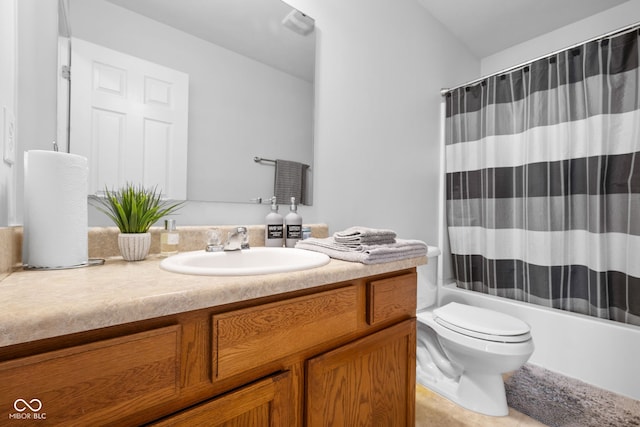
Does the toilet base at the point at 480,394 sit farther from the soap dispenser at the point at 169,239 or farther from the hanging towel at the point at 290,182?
the soap dispenser at the point at 169,239

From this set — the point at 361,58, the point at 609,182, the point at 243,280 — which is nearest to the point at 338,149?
the point at 361,58

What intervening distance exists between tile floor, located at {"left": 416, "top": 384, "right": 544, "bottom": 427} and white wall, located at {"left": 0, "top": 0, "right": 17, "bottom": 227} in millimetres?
1631

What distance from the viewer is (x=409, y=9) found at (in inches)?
74.7

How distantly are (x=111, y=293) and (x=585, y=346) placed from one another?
2.26m

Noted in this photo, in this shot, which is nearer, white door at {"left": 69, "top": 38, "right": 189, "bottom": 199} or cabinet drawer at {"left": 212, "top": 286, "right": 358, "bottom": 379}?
cabinet drawer at {"left": 212, "top": 286, "right": 358, "bottom": 379}

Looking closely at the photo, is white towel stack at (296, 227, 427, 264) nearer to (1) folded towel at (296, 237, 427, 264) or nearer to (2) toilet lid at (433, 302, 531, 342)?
(1) folded towel at (296, 237, 427, 264)

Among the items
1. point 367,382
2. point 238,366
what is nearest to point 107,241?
point 238,366

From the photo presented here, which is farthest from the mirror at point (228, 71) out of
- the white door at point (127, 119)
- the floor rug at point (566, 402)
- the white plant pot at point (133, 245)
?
the floor rug at point (566, 402)

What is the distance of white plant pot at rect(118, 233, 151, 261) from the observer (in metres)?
0.82

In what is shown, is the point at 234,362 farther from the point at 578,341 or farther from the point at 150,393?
the point at 578,341

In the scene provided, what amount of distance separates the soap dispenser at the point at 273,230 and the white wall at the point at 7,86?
2.31 feet

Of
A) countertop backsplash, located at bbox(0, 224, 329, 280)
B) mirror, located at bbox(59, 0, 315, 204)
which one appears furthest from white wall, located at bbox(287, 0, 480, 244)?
countertop backsplash, located at bbox(0, 224, 329, 280)

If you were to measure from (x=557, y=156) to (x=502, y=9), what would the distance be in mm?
1057

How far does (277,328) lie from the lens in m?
0.65
